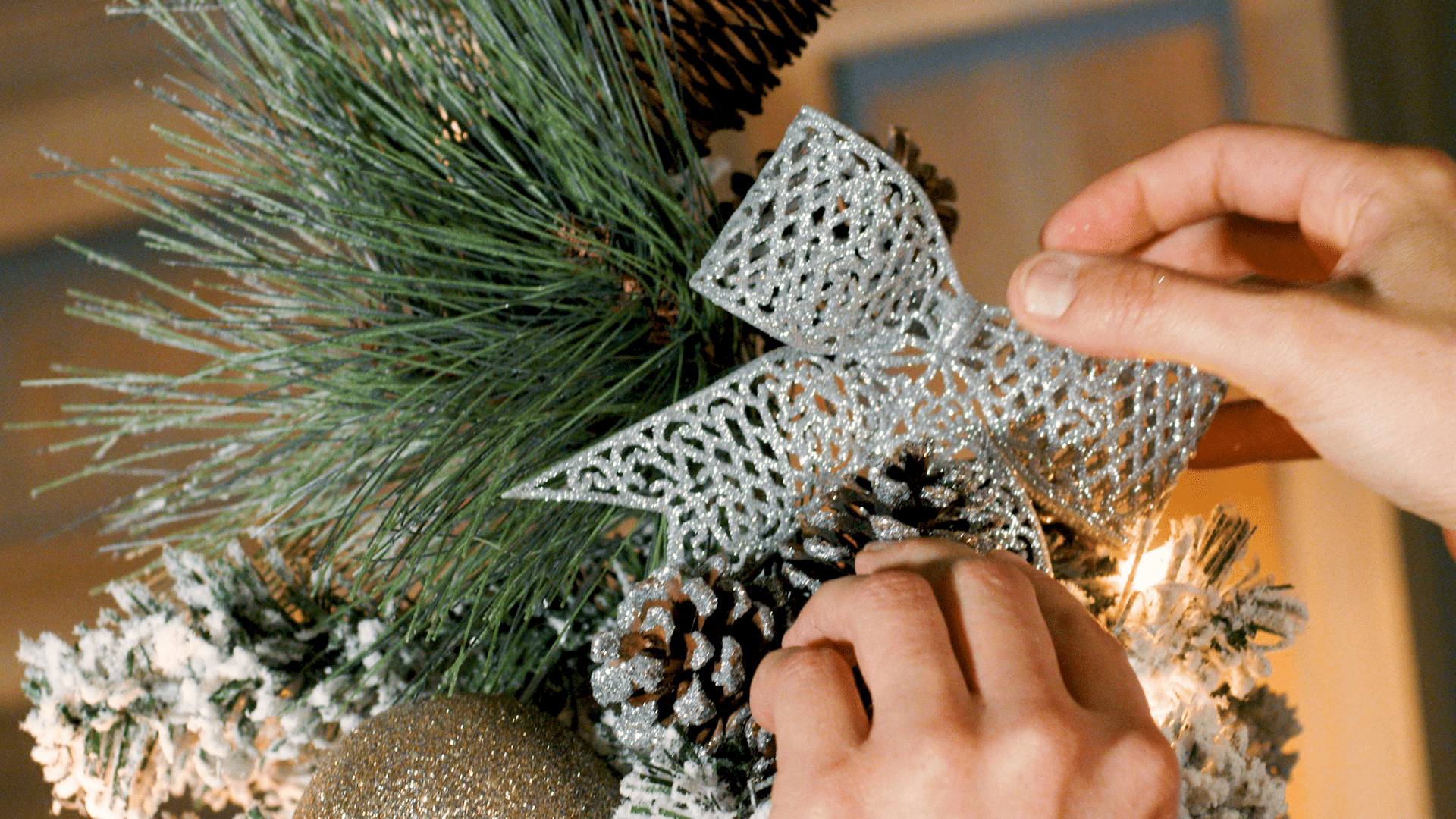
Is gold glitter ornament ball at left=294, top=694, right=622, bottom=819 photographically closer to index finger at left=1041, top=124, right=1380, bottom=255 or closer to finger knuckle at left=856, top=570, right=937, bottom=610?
finger knuckle at left=856, top=570, right=937, bottom=610

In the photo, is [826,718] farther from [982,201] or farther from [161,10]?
[982,201]

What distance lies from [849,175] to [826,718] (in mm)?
165

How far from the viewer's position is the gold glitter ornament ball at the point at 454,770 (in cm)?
29

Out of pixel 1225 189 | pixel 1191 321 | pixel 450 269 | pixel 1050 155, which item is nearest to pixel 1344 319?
pixel 1191 321

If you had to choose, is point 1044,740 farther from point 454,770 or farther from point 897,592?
point 454,770

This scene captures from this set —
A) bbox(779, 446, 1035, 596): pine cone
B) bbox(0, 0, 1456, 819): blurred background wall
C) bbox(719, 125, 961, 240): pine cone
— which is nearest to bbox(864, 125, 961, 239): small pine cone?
bbox(719, 125, 961, 240): pine cone

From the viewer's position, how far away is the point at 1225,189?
0.38 metres

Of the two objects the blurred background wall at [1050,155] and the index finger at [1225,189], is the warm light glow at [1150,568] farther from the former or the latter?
the blurred background wall at [1050,155]

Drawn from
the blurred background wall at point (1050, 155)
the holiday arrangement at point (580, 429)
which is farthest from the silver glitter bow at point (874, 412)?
the blurred background wall at point (1050, 155)

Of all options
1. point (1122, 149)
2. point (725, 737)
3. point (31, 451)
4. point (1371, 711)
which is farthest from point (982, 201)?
point (31, 451)

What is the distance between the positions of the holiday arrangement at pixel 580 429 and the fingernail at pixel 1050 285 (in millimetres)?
29

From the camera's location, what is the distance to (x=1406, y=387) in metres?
0.26

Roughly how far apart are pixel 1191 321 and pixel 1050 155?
54 centimetres

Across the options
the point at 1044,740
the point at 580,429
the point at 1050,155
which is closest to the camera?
the point at 1044,740
